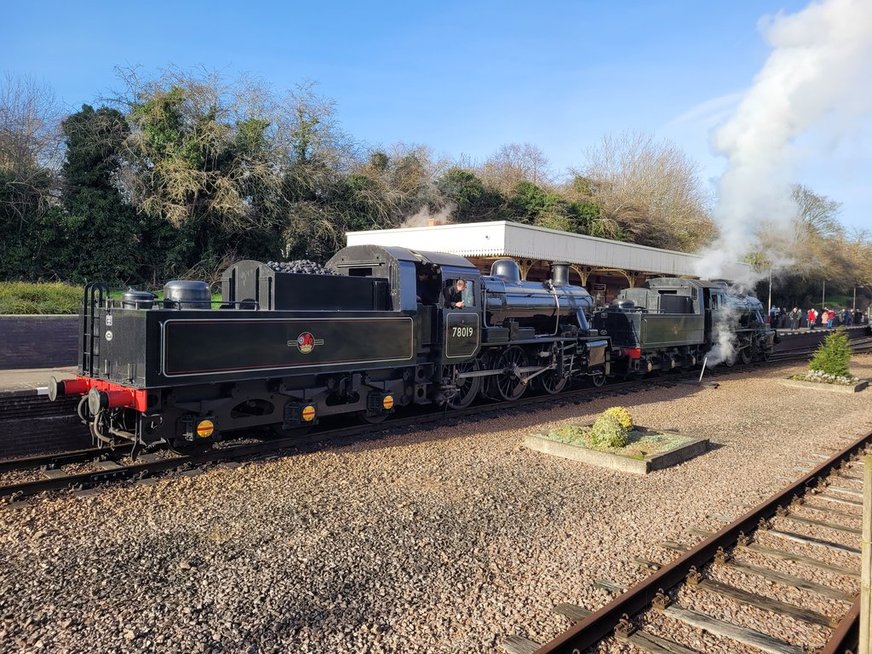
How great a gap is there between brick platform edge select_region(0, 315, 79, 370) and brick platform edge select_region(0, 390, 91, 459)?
4.74 m

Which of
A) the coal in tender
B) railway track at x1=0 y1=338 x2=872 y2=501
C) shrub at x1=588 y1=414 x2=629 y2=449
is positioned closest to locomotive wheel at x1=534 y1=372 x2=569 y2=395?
railway track at x1=0 y1=338 x2=872 y2=501

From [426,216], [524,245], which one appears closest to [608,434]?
[524,245]

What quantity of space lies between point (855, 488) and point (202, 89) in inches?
973

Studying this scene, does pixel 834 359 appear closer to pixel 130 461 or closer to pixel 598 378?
pixel 598 378

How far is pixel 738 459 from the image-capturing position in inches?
331

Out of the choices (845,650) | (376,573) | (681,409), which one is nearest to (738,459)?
(681,409)

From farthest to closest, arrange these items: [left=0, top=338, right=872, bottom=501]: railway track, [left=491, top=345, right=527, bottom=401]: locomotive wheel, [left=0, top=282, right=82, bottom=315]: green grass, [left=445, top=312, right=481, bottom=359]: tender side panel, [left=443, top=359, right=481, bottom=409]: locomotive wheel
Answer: [left=0, top=282, right=82, bottom=315]: green grass → [left=491, top=345, right=527, bottom=401]: locomotive wheel → [left=443, top=359, right=481, bottom=409]: locomotive wheel → [left=445, top=312, right=481, bottom=359]: tender side panel → [left=0, top=338, right=872, bottom=501]: railway track

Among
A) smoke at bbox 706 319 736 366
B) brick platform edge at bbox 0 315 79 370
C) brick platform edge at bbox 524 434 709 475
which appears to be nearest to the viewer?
brick platform edge at bbox 524 434 709 475

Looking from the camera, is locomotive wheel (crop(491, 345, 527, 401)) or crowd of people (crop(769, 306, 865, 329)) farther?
crowd of people (crop(769, 306, 865, 329))

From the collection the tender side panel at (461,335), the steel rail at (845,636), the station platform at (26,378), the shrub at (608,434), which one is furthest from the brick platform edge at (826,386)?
the station platform at (26,378)

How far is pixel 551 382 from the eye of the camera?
13.5 metres

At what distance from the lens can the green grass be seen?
44.5 feet

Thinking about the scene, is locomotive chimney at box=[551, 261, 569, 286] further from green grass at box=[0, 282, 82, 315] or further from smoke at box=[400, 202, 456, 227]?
smoke at box=[400, 202, 456, 227]

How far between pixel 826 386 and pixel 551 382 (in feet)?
25.0
